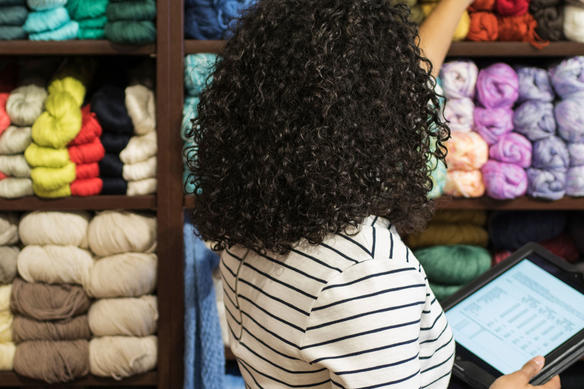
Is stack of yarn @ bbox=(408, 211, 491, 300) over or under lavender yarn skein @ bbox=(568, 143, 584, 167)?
under

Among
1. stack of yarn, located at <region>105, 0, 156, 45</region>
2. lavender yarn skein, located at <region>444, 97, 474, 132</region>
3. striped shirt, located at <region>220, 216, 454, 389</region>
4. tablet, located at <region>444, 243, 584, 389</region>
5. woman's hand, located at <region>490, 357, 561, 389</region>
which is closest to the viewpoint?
striped shirt, located at <region>220, 216, 454, 389</region>

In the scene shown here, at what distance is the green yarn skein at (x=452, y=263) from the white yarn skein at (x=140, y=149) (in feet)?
2.21

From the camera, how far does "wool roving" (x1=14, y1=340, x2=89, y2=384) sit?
129cm

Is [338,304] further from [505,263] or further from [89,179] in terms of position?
[89,179]

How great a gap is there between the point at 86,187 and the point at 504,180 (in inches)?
36.6

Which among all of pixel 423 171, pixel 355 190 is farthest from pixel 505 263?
pixel 355 190

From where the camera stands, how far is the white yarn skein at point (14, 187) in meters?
1.25

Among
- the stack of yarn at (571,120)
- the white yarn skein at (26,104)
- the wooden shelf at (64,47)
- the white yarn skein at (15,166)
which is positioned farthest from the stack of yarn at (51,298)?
the stack of yarn at (571,120)

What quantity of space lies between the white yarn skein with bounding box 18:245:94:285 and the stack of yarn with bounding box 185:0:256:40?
57cm

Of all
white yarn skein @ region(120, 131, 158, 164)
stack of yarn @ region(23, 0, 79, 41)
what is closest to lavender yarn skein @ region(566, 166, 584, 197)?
white yarn skein @ region(120, 131, 158, 164)

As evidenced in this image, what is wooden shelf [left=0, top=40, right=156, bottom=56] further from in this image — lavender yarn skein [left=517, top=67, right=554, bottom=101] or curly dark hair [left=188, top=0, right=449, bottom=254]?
lavender yarn skein [left=517, top=67, right=554, bottom=101]

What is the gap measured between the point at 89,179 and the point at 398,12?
0.87 m

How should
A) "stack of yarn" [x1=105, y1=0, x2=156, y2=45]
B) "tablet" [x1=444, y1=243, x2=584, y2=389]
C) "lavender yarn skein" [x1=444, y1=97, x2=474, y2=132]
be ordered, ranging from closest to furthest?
"tablet" [x1=444, y1=243, x2=584, y2=389], "stack of yarn" [x1=105, y1=0, x2=156, y2=45], "lavender yarn skein" [x1=444, y1=97, x2=474, y2=132]

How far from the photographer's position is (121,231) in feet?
4.25
